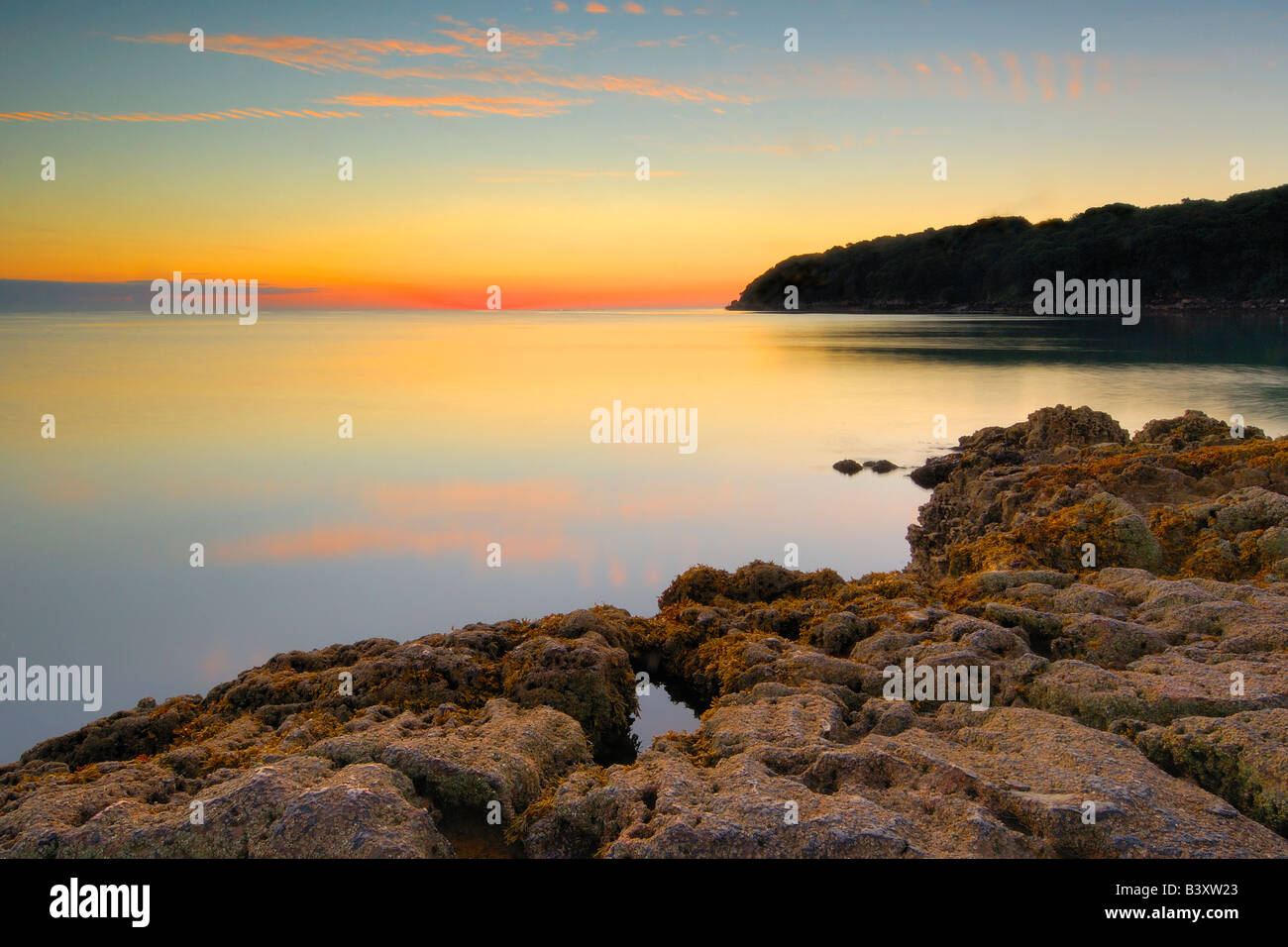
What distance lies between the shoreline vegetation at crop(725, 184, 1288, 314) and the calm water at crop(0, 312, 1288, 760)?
70.4 metres

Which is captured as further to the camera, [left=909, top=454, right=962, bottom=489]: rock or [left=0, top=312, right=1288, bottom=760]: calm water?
[left=909, top=454, right=962, bottom=489]: rock

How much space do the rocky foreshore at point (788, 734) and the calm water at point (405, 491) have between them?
4020mm

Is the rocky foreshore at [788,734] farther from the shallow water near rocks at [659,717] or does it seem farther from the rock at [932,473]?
the rock at [932,473]

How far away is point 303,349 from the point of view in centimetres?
6209

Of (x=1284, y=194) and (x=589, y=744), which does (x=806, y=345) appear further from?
(x=1284, y=194)

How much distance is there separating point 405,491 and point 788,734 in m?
14.9

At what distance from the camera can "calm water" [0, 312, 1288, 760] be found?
468 inches

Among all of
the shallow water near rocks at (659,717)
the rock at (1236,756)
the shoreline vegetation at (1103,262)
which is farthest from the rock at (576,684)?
the shoreline vegetation at (1103,262)

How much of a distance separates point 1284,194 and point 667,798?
150 metres

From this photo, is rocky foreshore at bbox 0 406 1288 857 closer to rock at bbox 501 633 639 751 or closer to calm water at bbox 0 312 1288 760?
rock at bbox 501 633 639 751

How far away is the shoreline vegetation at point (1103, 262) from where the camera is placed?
108000 mm

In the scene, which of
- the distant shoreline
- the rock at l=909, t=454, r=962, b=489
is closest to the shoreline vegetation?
the distant shoreline

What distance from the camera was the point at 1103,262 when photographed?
12212cm

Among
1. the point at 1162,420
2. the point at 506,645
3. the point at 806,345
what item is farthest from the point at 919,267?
the point at 506,645
